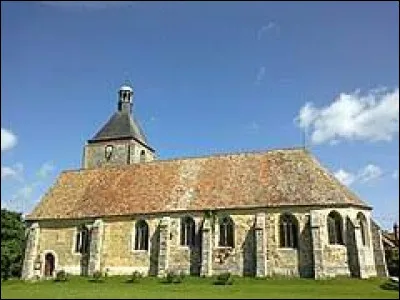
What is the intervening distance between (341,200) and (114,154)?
2939cm

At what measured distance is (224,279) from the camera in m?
31.0

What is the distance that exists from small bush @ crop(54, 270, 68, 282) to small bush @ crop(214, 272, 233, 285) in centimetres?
1193

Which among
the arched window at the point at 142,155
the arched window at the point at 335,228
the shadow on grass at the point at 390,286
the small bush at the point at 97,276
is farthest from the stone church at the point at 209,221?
the arched window at the point at 142,155

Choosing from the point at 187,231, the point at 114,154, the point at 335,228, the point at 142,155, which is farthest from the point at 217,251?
the point at 142,155

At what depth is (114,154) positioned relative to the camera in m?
54.4

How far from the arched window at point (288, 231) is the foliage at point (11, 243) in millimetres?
21671

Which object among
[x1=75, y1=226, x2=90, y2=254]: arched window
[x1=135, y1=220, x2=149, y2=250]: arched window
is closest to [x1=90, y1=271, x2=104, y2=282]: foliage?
[x1=75, y1=226, x2=90, y2=254]: arched window

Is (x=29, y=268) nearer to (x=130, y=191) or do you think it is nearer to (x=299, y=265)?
(x=130, y=191)

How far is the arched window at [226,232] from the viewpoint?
34781 mm

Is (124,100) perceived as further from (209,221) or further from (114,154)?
(209,221)

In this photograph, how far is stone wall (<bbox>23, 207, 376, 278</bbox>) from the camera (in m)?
32.4

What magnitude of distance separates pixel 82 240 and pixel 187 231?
31.8 ft

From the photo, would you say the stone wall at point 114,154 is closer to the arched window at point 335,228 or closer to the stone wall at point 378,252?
the arched window at point 335,228

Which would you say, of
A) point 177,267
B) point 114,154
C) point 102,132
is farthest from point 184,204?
point 102,132
